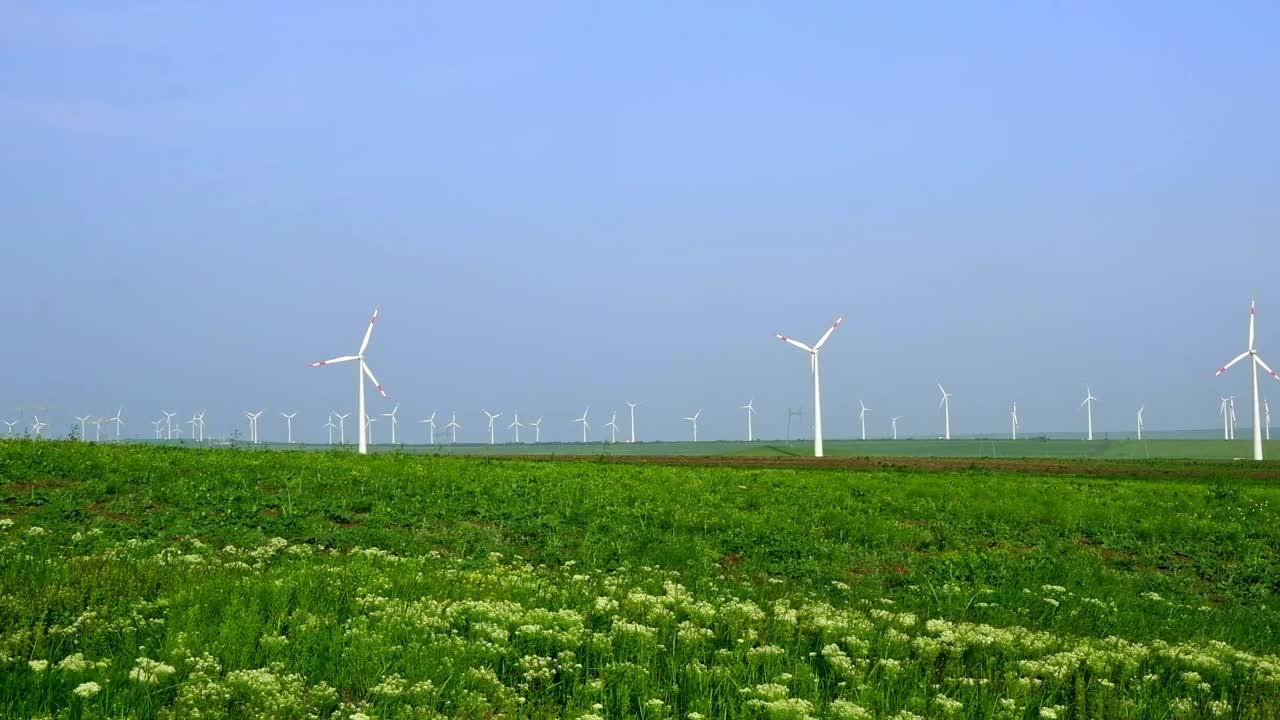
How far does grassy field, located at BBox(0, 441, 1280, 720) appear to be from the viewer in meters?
11.8

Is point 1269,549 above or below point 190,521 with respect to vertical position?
below

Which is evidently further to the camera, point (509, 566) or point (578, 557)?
point (578, 557)

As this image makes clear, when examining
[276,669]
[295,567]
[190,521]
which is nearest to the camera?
[276,669]

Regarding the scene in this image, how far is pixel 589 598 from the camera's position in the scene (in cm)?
1630

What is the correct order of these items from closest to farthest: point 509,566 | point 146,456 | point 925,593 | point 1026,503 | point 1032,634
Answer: point 1032,634
point 509,566
point 925,593
point 146,456
point 1026,503

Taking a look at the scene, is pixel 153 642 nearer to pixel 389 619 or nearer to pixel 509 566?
pixel 389 619

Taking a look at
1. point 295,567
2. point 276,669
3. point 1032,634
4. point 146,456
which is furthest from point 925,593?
point 146,456

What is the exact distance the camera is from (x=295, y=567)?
1773 centimetres

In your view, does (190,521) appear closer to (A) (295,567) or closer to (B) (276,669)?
(A) (295,567)

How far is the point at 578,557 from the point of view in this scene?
2361cm

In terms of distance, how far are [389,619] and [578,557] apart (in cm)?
997

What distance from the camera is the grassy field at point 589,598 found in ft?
38.7

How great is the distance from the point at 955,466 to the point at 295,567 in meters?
52.4

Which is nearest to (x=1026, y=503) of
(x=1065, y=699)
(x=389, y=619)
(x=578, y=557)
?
(x=578, y=557)
